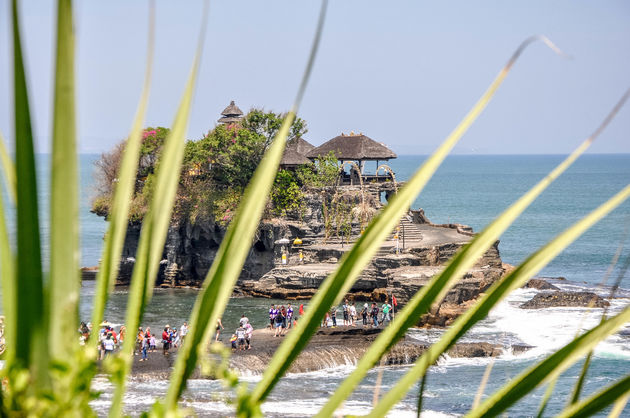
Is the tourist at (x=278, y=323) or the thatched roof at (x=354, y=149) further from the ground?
the thatched roof at (x=354, y=149)

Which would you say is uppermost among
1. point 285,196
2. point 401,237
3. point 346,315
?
point 285,196

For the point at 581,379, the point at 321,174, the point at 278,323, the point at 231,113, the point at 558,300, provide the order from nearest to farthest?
the point at 581,379, the point at 278,323, the point at 558,300, the point at 321,174, the point at 231,113

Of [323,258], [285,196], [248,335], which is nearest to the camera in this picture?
[248,335]

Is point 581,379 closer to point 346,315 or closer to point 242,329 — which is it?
point 242,329

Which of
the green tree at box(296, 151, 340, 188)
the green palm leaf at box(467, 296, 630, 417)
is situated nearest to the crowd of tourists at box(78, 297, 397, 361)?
the green tree at box(296, 151, 340, 188)

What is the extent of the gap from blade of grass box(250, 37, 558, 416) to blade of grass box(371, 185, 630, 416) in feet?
0.19

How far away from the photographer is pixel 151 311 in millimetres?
33688

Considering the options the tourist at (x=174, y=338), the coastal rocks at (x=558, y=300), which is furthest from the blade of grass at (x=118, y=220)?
the coastal rocks at (x=558, y=300)

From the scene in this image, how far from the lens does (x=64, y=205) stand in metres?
0.95

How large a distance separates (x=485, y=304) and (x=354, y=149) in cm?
4074

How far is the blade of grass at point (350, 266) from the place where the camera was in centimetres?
113

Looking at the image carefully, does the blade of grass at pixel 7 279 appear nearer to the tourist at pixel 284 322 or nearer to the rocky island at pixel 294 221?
the tourist at pixel 284 322

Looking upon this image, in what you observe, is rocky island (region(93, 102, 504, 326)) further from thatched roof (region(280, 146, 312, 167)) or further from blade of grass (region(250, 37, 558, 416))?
blade of grass (region(250, 37, 558, 416))

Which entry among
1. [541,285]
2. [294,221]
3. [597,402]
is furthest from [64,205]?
[541,285]
